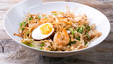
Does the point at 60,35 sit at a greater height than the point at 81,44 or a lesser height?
greater

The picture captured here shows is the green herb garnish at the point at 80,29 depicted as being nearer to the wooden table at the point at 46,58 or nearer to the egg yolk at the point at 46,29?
the wooden table at the point at 46,58

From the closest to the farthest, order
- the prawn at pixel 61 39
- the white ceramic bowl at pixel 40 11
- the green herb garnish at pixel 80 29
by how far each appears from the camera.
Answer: the prawn at pixel 61 39 → the white ceramic bowl at pixel 40 11 → the green herb garnish at pixel 80 29

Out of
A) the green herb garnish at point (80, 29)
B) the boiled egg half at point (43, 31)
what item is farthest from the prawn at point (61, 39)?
the green herb garnish at point (80, 29)

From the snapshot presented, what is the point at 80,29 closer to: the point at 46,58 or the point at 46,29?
the point at 46,29

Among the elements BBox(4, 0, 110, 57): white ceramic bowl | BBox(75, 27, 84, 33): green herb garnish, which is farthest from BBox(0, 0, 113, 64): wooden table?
BBox(75, 27, 84, 33): green herb garnish

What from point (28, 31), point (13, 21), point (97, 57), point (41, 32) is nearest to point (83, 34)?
point (97, 57)

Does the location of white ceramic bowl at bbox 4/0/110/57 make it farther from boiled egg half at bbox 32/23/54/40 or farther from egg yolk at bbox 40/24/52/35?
egg yolk at bbox 40/24/52/35

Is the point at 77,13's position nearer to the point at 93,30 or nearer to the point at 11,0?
the point at 93,30

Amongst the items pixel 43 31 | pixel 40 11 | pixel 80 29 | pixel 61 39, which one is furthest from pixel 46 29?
pixel 40 11
